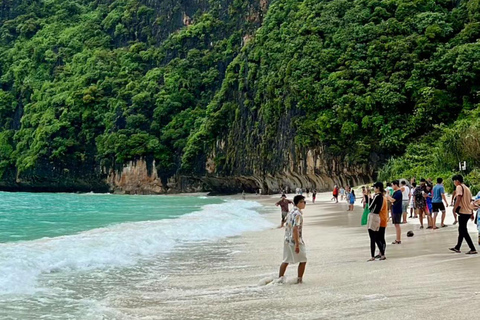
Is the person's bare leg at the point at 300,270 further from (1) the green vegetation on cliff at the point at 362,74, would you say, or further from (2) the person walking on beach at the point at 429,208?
(1) the green vegetation on cliff at the point at 362,74

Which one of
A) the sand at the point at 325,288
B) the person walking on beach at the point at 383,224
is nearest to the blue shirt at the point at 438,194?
the sand at the point at 325,288

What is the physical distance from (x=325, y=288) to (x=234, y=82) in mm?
50731

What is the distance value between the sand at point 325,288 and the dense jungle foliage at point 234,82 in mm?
17037

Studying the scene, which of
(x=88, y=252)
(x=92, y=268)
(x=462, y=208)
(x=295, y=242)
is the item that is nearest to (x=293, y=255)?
(x=295, y=242)

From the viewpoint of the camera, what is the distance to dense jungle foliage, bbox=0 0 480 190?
122 feet

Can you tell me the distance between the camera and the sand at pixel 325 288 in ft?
20.0

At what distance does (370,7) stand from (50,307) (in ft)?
138

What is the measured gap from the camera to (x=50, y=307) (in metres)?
7.15

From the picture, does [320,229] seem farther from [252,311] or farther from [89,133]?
[89,133]

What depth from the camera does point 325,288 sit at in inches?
293

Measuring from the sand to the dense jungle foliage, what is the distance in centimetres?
1704

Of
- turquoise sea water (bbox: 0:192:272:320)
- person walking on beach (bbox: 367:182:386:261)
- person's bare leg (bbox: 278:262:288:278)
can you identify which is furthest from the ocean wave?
person walking on beach (bbox: 367:182:386:261)

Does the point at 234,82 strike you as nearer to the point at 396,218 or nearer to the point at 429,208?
the point at 429,208

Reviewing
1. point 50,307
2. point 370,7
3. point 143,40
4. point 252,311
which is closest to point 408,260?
point 252,311
